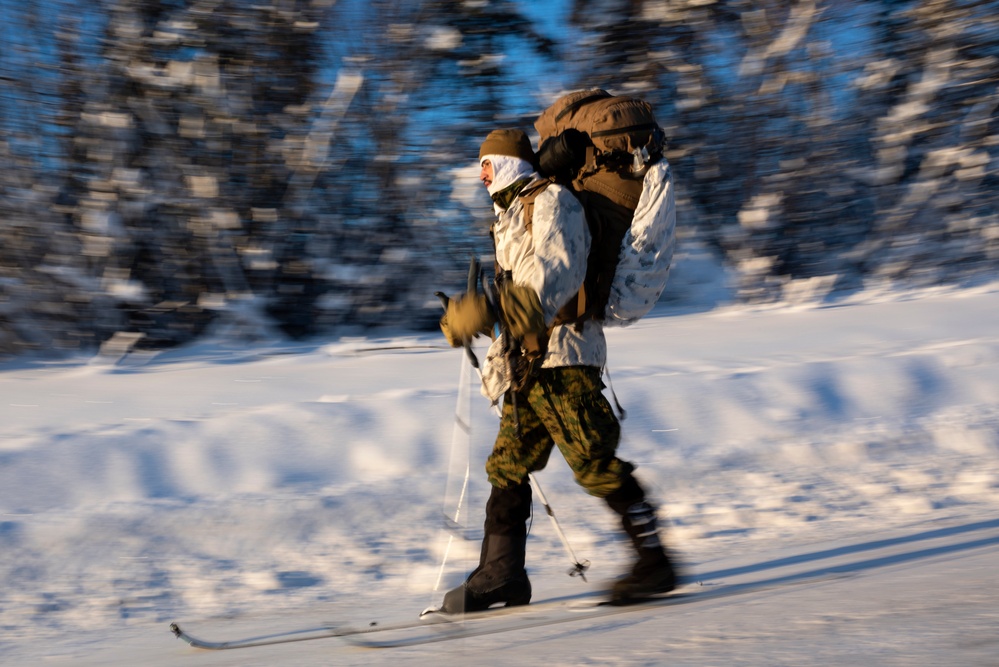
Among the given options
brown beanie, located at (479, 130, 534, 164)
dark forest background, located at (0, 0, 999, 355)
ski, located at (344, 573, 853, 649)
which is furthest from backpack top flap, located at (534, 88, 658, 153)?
dark forest background, located at (0, 0, 999, 355)

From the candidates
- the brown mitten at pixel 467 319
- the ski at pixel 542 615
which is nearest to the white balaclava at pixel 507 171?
the brown mitten at pixel 467 319

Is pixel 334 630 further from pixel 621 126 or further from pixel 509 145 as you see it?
pixel 621 126

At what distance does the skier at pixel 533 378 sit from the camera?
102 inches

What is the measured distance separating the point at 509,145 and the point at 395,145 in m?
3.57

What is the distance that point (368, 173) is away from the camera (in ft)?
20.6

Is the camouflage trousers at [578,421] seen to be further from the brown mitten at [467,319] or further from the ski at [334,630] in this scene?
the ski at [334,630]

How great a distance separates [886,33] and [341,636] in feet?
18.7

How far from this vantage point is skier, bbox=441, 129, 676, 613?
260 cm

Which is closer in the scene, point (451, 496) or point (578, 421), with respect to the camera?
point (578, 421)

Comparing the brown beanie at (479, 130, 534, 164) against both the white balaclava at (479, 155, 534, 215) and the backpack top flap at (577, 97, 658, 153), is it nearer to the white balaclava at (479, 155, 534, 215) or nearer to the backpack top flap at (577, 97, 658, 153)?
the white balaclava at (479, 155, 534, 215)

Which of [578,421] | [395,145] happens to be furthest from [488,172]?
[395,145]

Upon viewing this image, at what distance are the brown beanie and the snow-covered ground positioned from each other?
0.61 meters

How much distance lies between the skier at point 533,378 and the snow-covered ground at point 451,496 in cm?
27

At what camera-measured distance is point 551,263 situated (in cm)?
258
